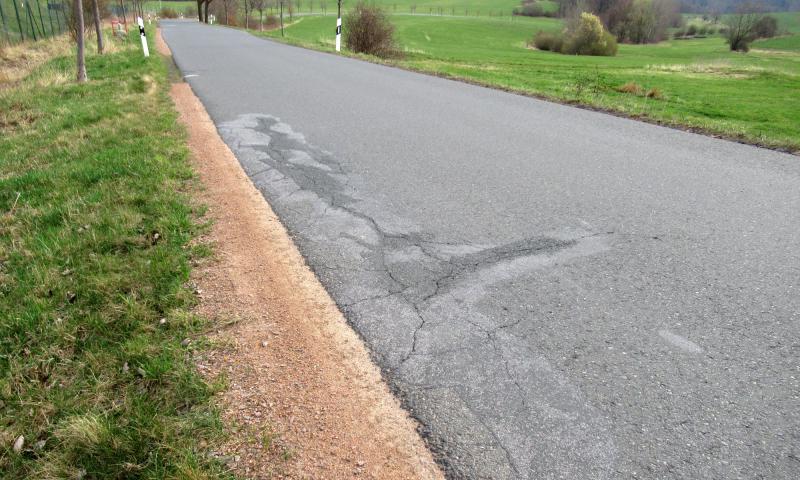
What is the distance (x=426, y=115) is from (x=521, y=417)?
7.33 m

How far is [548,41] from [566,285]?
5953cm

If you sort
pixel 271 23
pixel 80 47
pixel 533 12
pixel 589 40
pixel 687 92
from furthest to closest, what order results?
1. pixel 533 12
2. pixel 271 23
3. pixel 589 40
4. pixel 687 92
5. pixel 80 47

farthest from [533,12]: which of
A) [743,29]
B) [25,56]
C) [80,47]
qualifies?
[80,47]

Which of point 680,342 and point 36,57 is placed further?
point 36,57

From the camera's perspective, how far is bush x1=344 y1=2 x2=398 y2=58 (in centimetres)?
2586

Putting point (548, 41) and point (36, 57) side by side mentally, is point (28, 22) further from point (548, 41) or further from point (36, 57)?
point (548, 41)

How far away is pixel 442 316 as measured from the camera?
3109 mm

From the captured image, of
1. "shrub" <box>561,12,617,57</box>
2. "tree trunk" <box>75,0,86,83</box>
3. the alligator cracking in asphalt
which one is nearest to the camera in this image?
the alligator cracking in asphalt

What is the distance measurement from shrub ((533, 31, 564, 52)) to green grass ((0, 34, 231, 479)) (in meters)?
56.2

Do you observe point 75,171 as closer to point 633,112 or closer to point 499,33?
point 633,112

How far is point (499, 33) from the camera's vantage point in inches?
2729

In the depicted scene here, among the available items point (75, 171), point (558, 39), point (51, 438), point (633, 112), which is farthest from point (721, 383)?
point (558, 39)

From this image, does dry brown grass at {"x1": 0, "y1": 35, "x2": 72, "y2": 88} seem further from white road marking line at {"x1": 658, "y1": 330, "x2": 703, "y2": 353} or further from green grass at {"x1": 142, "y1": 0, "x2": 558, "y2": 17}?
green grass at {"x1": 142, "y1": 0, "x2": 558, "y2": 17}

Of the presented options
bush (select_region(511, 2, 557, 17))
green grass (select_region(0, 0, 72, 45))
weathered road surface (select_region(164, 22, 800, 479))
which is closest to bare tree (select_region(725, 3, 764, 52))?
bush (select_region(511, 2, 557, 17))
